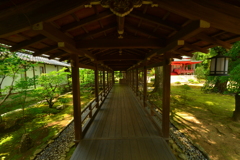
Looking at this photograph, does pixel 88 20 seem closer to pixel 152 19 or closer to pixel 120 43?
pixel 120 43

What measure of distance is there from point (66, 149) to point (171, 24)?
5697 millimetres

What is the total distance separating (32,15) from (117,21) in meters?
1.76

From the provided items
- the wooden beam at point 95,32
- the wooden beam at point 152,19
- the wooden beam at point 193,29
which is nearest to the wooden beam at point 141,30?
the wooden beam at point 95,32

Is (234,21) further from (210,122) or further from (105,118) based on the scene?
(210,122)

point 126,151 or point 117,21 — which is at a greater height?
point 117,21

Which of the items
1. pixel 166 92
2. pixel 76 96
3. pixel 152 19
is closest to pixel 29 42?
pixel 76 96

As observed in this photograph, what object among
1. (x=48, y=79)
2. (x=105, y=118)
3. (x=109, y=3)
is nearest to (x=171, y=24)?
(x=109, y=3)

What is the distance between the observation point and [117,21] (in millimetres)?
2783

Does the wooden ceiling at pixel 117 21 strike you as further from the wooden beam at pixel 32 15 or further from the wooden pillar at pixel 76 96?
the wooden pillar at pixel 76 96

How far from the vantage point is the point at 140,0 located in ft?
5.59

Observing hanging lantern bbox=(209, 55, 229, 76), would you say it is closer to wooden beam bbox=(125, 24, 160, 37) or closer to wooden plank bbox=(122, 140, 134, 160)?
wooden beam bbox=(125, 24, 160, 37)

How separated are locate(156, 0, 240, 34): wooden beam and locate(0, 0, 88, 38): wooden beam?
58.2 inches

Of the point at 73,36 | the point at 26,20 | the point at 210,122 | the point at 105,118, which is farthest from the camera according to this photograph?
the point at 210,122

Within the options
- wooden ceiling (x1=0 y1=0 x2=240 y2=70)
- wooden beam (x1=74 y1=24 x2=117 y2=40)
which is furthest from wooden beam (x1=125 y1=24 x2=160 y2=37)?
wooden beam (x1=74 y1=24 x2=117 y2=40)
